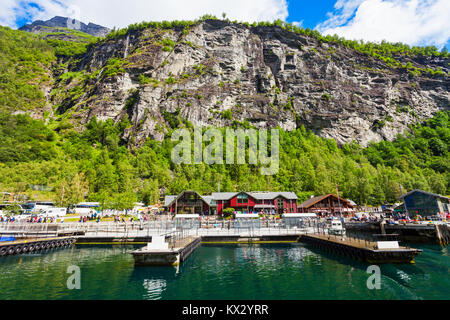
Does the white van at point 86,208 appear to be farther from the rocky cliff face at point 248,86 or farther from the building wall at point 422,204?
the building wall at point 422,204

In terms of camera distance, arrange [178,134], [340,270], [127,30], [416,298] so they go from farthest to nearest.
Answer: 1. [127,30]
2. [178,134]
3. [340,270]
4. [416,298]

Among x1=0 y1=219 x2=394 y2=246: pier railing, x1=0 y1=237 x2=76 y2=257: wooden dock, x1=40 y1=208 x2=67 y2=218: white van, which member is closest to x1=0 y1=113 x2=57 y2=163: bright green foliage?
x1=40 y1=208 x2=67 y2=218: white van

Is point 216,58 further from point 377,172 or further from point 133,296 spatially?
point 133,296

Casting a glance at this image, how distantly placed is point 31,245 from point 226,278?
2719 cm

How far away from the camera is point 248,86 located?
413 ft

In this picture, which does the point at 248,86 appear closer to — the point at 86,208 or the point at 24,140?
the point at 86,208

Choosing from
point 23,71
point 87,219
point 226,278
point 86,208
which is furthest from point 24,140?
point 226,278

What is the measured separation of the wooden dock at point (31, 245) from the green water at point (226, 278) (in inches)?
53.9

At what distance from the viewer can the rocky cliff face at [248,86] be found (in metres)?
110

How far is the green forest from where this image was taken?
68625mm

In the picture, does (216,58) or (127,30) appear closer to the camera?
(216,58)

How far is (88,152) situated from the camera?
89062 millimetres
